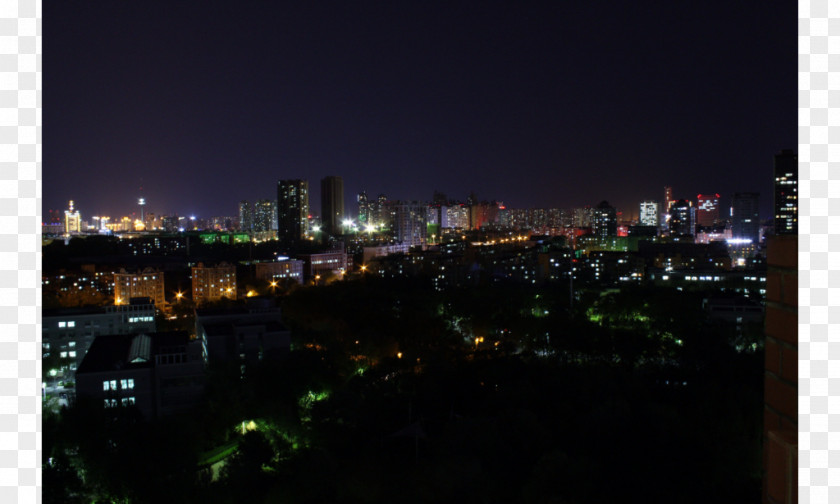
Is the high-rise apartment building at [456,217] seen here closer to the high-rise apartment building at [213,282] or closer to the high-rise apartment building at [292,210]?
the high-rise apartment building at [292,210]

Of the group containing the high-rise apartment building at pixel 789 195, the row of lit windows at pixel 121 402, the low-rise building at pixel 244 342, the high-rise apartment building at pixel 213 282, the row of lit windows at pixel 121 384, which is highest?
the high-rise apartment building at pixel 789 195

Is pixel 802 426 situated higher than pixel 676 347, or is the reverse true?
pixel 802 426

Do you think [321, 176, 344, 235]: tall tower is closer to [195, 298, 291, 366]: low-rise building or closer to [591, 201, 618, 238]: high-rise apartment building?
[591, 201, 618, 238]: high-rise apartment building

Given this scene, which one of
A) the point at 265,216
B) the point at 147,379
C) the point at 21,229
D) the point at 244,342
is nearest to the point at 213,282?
the point at 244,342

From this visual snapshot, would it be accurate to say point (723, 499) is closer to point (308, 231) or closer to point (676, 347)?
point (676, 347)

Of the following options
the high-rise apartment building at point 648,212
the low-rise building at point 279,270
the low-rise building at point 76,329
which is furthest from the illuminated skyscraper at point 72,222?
the high-rise apartment building at point 648,212

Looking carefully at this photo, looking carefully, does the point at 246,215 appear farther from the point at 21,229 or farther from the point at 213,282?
the point at 21,229

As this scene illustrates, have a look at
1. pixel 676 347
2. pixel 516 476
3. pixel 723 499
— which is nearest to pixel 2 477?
pixel 516 476
